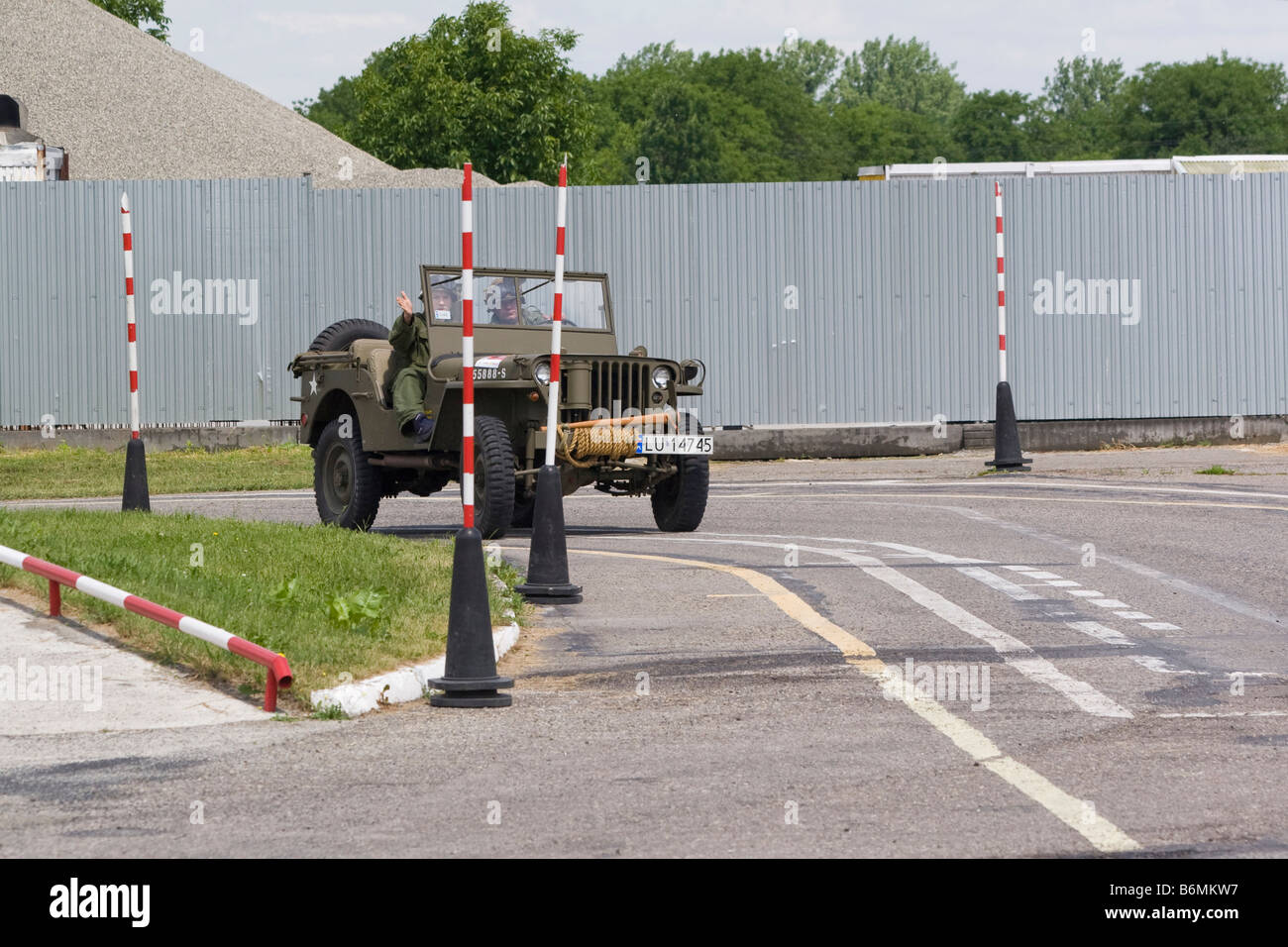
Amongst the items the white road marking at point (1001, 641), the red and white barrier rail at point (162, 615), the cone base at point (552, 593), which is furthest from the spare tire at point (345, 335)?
the red and white barrier rail at point (162, 615)

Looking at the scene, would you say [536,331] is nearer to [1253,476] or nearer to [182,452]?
[1253,476]

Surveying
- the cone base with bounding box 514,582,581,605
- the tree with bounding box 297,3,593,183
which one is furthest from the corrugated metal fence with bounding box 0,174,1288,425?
the tree with bounding box 297,3,593,183

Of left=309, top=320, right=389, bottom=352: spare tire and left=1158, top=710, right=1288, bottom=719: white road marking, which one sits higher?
left=309, top=320, right=389, bottom=352: spare tire

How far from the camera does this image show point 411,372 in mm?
14125

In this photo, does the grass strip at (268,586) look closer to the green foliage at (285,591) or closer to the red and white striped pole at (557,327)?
the green foliage at (285,591)

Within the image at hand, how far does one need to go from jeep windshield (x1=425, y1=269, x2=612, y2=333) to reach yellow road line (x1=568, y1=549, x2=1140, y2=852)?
438 centimetres

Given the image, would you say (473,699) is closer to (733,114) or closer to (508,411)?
(508,411)

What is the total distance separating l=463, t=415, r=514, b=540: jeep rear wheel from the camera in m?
13.0

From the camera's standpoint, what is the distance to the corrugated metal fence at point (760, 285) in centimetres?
2412

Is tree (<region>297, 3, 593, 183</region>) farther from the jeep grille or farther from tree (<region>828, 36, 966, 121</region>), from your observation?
tree (<region>828, 36, 966, 121</region>)

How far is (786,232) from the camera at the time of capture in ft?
79.8

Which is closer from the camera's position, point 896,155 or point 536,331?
point 536,331

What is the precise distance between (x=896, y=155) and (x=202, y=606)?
126 metres
